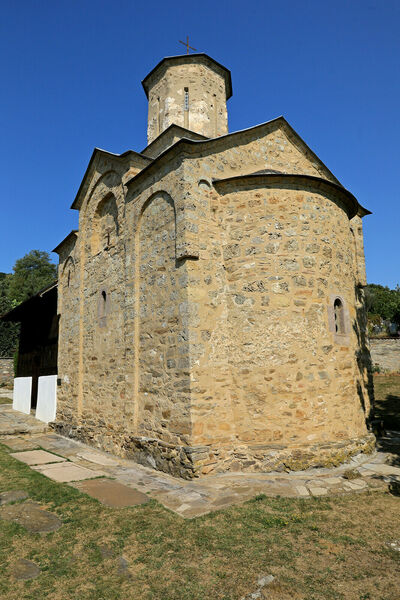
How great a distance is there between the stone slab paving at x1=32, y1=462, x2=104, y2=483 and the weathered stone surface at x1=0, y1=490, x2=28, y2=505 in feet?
2.44

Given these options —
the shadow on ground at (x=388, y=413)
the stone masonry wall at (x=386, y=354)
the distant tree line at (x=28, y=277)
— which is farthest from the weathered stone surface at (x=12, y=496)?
the distant tree line at (x=28, y=277)

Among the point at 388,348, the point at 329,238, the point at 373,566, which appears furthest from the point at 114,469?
the point at 388,348

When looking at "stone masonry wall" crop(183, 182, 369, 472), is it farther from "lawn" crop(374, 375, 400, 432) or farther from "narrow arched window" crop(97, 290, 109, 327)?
"lawn" crop(374, 375, 400, 432)

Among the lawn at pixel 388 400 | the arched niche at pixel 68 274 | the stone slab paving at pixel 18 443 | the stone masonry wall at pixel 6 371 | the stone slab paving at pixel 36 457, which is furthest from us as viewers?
the stone masonry wall at pixel 6 371

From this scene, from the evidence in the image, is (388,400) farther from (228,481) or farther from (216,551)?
(216,551)

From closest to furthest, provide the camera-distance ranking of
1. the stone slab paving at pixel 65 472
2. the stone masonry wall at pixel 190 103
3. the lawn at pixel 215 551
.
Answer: the lawn at pixel 215 551
the stone slab paving at pixel 65 472
the stone masonry wall at pixel 190 103

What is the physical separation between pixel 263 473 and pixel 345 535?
2.18 m

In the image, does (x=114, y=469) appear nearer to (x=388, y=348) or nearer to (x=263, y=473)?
(x=263, y=473)

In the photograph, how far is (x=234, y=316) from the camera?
22.3 ft

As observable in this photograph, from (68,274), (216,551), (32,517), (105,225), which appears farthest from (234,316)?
(68,274)

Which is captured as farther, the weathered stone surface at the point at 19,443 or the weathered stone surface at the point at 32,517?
the weathered stone surface at the point at 19,443

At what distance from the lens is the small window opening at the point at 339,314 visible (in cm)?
722

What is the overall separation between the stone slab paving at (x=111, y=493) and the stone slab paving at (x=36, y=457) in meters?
1.87

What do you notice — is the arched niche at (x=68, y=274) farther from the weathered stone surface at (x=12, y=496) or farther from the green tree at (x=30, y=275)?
the green tree at (x=30, y=275)
